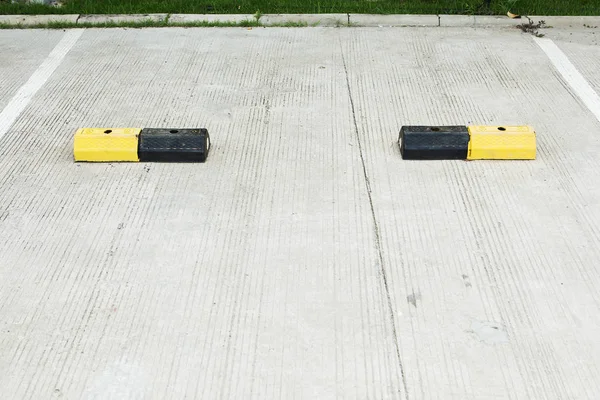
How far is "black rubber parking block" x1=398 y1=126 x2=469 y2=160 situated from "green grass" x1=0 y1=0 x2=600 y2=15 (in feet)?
11.1

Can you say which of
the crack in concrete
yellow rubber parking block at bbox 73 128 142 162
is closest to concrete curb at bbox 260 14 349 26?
the crack in concrete

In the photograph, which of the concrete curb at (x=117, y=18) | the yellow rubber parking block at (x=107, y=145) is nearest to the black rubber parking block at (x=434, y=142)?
the yellow rubber parking block at (x=107, y=145)

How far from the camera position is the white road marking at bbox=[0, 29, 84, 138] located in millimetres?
6227

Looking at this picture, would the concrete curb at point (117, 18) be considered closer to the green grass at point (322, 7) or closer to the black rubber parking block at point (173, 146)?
the green grass at point (322, 7)

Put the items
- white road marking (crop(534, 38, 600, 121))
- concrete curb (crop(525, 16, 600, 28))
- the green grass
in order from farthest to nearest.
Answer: the green grass
concrete curb (crop(525, 16, 600, 28))
white road marking (crop(534, 38, 600, 121))

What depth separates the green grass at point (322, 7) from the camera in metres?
8.40

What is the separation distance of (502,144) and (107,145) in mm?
3187

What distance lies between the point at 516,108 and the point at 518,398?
3.47 metres

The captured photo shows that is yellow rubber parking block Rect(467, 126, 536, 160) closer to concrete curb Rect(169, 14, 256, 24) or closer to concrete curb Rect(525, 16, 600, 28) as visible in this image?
concrete curb Rect(525, 16, 600, 28)

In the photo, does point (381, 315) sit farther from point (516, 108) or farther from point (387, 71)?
point (387, 71)

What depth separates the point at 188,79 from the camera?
271 inches

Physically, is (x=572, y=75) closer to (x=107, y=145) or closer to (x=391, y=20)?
(x=391, y=20)

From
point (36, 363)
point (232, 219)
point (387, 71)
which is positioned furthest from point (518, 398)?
point (387, 71)

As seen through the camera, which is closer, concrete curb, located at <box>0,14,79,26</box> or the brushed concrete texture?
the brushed concrete texture
